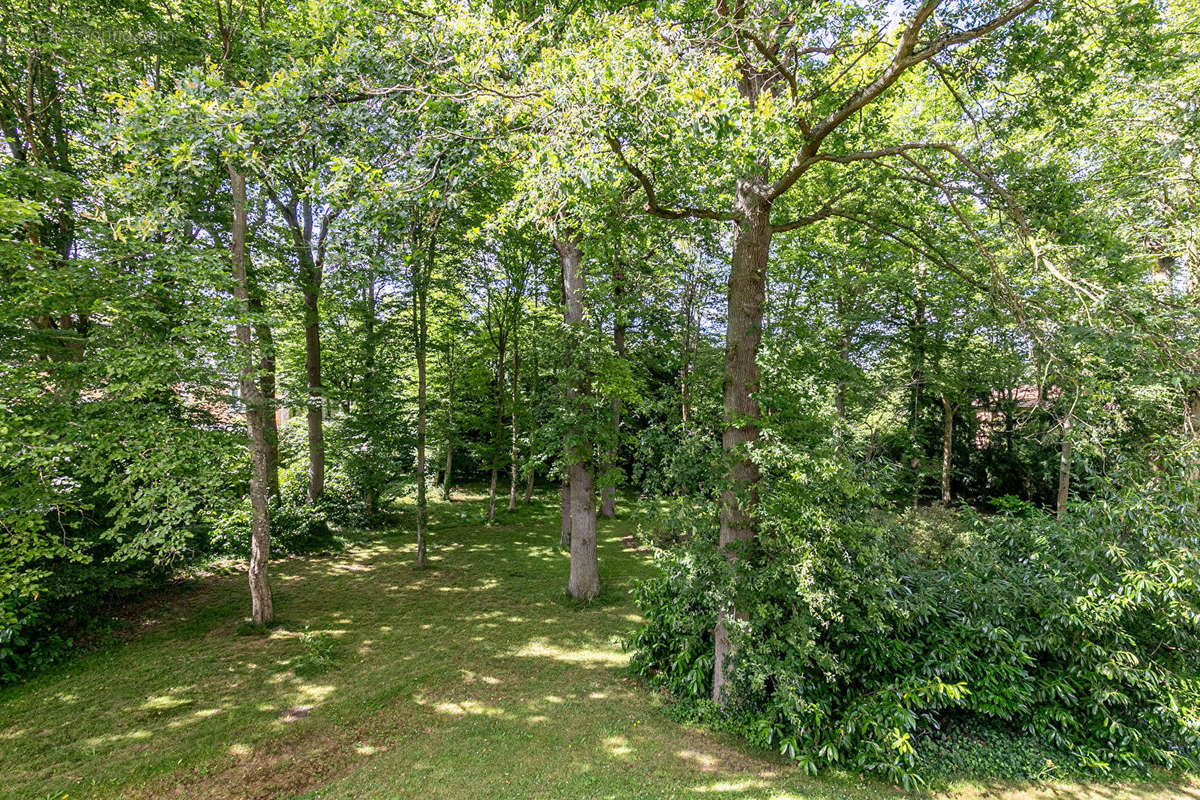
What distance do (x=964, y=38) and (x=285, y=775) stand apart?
904 cm

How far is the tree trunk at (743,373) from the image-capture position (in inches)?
201

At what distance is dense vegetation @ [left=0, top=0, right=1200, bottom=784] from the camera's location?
4.05m

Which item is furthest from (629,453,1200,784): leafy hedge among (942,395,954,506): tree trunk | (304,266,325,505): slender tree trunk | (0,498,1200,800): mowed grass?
(942,395,954,506): tree trunk

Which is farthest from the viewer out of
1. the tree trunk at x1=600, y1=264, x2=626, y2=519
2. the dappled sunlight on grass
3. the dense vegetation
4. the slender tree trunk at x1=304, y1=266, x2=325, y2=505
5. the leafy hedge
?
the slender tree trunk at x1=304, y1=266, x2=325, y2=505

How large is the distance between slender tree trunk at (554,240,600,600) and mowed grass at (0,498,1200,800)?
19.7 inches

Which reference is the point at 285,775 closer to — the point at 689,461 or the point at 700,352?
the point at 689,461

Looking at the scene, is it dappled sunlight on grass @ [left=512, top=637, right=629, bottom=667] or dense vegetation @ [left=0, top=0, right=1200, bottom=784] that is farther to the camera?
dappled sunlight on grass @ [left=512, top=637, right=629, bottom=667]

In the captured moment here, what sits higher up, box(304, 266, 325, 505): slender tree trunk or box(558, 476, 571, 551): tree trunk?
box(304, 266, 325, 505): slender tree trunk

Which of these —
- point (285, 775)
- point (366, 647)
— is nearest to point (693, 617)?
point (285, 775)

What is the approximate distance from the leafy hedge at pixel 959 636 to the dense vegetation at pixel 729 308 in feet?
0.13

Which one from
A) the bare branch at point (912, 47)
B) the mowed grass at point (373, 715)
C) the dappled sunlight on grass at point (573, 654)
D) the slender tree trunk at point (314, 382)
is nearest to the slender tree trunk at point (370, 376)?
the slender tree trunk at point (314, 382)

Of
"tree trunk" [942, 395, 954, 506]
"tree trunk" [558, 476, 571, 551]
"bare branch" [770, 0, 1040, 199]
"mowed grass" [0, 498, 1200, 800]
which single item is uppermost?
"bare branch" [770, 0, 1040, 199]

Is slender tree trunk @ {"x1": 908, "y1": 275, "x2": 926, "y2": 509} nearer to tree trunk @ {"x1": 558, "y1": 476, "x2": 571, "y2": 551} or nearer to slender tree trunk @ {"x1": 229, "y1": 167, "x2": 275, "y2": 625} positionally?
tree trunk @ {"x1": 558, "y1": 476, "x2": 571, "y2": 551}

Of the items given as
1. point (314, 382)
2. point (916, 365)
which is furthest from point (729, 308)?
point (916, 365)
